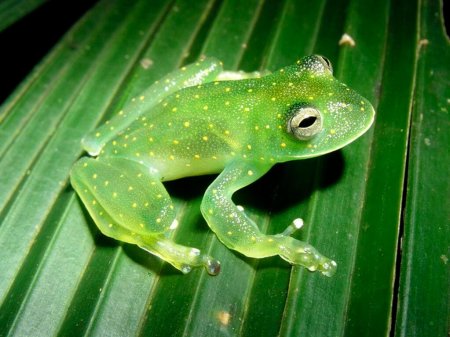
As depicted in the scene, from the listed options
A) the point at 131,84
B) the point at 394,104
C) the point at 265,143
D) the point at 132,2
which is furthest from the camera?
the point at 132,2

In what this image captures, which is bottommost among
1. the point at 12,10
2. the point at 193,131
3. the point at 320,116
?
the point at 193,131

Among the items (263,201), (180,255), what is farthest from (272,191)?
(180,255)

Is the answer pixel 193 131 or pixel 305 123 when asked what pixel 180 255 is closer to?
pixel 193 131

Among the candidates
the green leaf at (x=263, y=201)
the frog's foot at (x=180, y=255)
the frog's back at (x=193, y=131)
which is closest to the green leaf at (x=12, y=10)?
the green leaf at (x=263, y=201)

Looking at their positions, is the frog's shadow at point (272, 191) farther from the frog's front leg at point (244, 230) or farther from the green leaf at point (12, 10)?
the green leaf at point (12, 10)

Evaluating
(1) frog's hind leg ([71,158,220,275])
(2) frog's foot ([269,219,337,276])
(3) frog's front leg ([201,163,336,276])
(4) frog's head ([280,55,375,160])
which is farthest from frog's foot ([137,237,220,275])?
(4) frog's head ([280,55,375,160])

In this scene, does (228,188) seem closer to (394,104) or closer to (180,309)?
(180,309)

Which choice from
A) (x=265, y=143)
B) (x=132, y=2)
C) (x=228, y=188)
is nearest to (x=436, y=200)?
(x=265, y=143)
